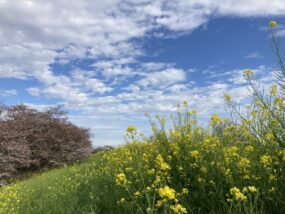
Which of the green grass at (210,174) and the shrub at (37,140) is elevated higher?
the shrub at (37,140)

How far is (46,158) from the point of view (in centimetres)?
1836

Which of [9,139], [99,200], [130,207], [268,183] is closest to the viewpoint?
[268,183]

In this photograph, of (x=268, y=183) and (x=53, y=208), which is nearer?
(x=268, y=183)

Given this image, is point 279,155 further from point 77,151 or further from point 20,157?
point 77,151

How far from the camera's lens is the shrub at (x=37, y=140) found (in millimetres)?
15633

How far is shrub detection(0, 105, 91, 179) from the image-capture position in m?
15.6

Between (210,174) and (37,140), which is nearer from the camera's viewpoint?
(210,174)

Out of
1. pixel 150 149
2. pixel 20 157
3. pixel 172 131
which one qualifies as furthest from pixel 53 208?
pixel 20 157

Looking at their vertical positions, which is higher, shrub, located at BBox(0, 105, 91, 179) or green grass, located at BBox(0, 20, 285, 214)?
shrub, located at BBox(0, 105, 91, 179)

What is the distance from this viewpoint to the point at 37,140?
18.0 metres

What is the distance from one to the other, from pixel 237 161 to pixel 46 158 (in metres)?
15.0

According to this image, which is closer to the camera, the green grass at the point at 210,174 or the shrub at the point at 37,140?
the green grass at the point at 210,174

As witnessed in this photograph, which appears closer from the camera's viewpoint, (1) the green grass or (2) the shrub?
(1) the green grass

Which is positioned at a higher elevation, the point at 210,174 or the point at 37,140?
the point at 37,140
